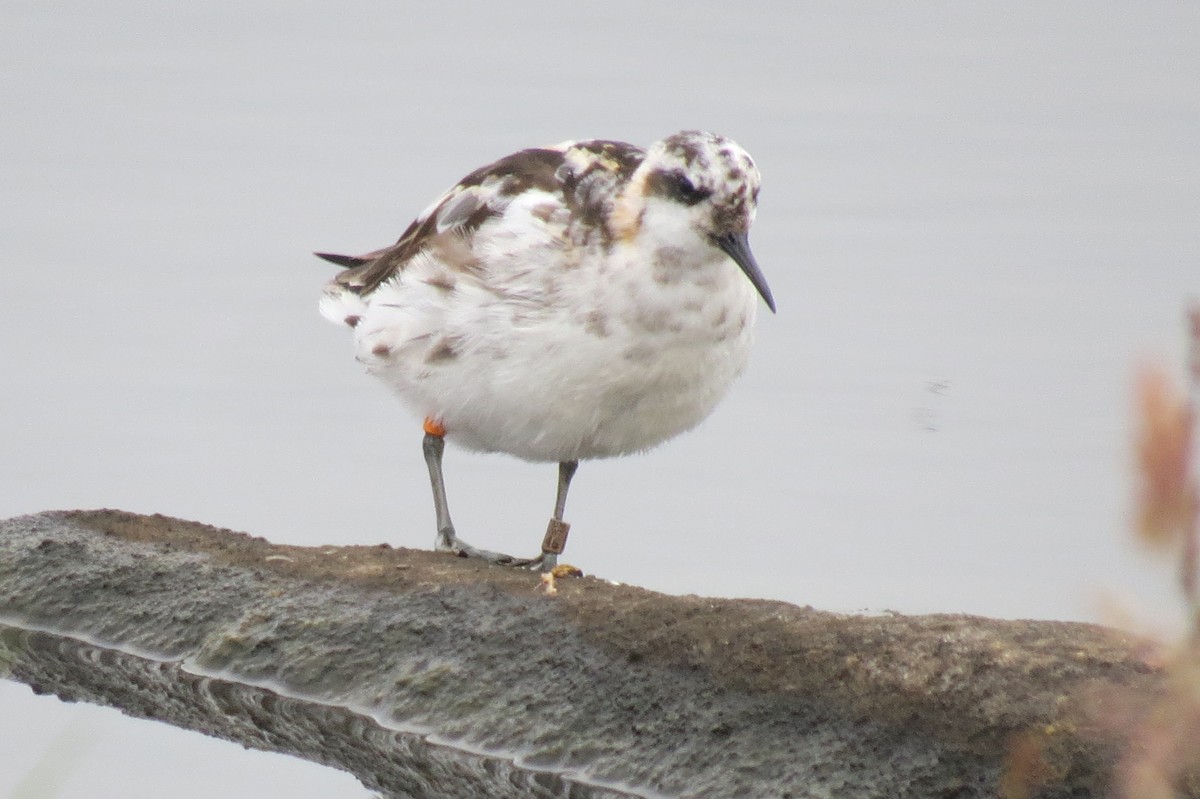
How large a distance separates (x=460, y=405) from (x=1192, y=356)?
5.11 metres

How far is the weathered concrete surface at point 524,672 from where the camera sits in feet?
14.1

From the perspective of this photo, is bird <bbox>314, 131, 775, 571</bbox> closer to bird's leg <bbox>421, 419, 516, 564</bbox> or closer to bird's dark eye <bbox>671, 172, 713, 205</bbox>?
bird's dark eye <bbox>671, 172, 713, 205</bbox>

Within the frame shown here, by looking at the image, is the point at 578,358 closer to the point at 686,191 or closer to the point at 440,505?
the point at 686,191

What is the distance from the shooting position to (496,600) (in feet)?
17.7

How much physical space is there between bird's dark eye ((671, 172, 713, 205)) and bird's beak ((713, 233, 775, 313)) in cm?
15

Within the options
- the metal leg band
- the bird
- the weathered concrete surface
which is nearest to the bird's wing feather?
the bird

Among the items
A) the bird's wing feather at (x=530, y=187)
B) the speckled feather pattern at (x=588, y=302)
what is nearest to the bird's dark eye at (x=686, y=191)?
the speckled feather pattern at (x=588, y=302)

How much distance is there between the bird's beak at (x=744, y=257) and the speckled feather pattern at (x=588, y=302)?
2 centimetres

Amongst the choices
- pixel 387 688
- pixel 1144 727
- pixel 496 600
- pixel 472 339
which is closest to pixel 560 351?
pixel 472 339

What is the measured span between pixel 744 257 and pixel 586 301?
1.85ft

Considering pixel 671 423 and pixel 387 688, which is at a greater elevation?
pixel 671 423

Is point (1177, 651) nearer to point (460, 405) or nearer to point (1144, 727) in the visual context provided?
point (1144, 727)

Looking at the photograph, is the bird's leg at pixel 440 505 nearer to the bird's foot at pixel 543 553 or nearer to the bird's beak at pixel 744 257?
the bird's foot at pixel 543 553

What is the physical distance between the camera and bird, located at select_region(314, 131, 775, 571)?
568cm
